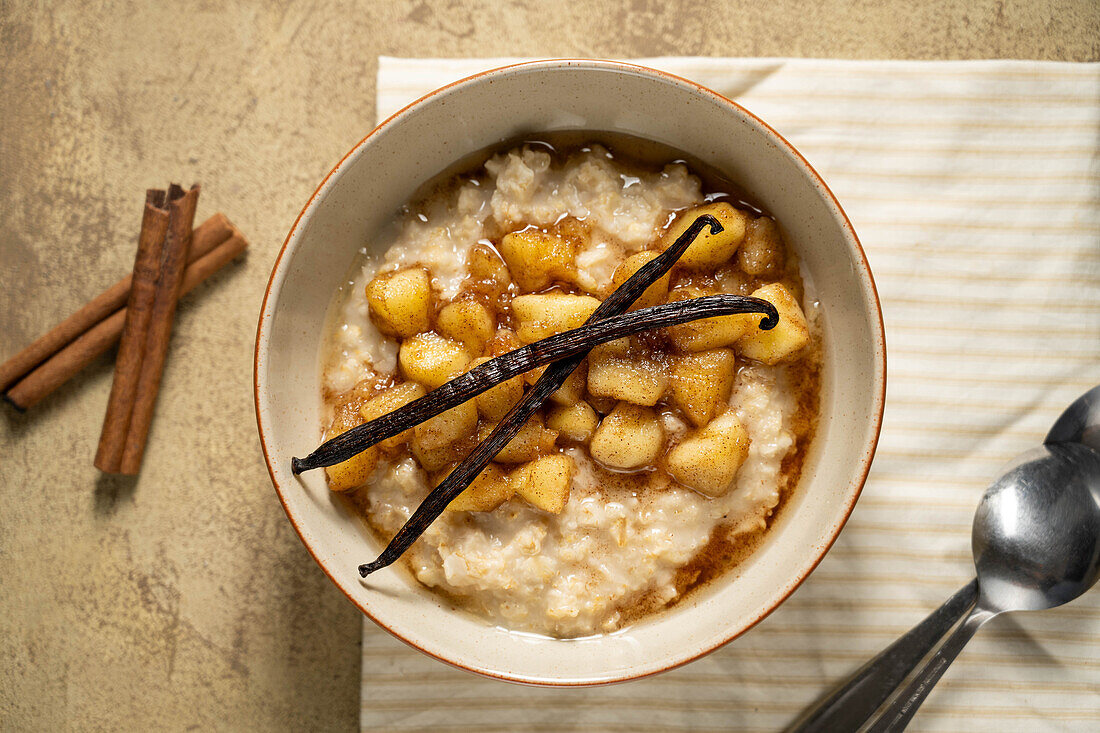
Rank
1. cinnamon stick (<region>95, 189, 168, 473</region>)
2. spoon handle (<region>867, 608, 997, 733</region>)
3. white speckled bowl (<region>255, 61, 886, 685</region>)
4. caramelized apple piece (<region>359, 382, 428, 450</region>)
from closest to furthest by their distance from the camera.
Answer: white speckled bowl (<region>255, 61, 886, 685</region>) < caramelized apple piece (<region>359, 382, 428, 450</region>) < spoon handle (<region>867, 608, 997, 733</region>) < cinnamon stick (<region>95, 189, 168, 473</region>)

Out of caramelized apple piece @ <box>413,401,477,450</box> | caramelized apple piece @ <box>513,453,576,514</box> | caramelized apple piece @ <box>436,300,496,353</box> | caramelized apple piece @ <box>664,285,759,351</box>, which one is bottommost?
caramelized apple piece @ <box>513,453,576,514</box>

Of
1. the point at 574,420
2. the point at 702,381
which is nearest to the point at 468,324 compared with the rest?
the point at 574,420

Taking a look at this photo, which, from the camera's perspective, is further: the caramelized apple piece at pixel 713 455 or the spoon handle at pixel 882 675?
the spoon handle at pixel 882 675

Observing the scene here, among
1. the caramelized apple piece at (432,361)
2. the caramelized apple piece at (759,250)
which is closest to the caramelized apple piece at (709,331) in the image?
the caramelized apple piece at (759,250)

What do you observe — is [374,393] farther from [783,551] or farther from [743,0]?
[743,0]

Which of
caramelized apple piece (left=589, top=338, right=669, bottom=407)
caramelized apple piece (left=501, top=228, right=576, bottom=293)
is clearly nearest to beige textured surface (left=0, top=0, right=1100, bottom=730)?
caramelized apple piece (left=501, top=228, right=576, bottom=293)

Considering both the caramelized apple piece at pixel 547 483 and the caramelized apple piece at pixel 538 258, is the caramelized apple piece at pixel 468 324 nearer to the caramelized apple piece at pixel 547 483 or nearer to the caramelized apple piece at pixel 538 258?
the caramelized apple piece at pixel 538 258

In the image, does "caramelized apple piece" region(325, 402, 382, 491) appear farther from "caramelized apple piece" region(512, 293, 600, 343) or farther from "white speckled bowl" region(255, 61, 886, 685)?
"caramelized apple piece" region(512, 293, 600, 343)
